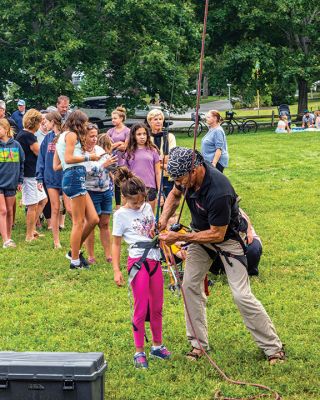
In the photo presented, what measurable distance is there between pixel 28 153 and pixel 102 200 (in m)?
2.07

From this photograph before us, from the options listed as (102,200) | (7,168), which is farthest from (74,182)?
(7,168)

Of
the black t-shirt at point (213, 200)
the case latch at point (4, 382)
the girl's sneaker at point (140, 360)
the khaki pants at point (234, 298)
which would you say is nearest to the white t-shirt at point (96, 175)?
the khaki pants at point (234, 298)

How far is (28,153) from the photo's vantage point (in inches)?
385

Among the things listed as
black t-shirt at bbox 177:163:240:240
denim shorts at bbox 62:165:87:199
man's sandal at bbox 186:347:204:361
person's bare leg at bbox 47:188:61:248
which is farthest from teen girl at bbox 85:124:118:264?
man's sandal at bbox 186:347:204:361

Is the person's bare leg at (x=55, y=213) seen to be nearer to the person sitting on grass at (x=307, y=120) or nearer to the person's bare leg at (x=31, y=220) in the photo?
the person's bare leg at (x=31, y=220)

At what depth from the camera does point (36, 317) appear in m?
6.50

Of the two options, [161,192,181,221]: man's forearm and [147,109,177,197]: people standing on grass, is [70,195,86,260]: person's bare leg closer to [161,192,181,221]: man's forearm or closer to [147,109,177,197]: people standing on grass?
[147,109,177,197]: people standing on grass

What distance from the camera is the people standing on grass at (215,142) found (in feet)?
32.9

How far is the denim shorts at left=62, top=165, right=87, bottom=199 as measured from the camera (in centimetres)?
774

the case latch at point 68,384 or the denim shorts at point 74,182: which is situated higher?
the denim shorts at point 74,182

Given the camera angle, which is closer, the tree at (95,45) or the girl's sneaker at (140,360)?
the girl's sneaker at (140,360)

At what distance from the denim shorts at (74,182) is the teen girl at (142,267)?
2347 mm

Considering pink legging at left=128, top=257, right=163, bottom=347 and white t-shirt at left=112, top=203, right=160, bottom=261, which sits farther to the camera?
white t-shirt at left=112, top=203, right=160, bottom=261

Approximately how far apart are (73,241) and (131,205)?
8.77ft
